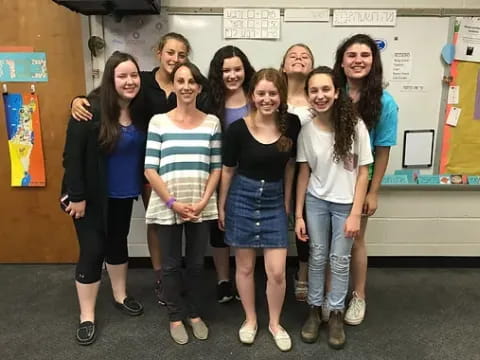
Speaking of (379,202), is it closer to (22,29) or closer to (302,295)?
(302,295)

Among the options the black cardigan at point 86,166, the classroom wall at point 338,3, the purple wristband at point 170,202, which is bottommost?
the purple wristband at point 170,202

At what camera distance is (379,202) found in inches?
109

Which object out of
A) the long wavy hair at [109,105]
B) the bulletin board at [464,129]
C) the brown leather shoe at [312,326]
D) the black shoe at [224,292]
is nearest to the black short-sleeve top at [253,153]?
the long wavy hair at [109,105]

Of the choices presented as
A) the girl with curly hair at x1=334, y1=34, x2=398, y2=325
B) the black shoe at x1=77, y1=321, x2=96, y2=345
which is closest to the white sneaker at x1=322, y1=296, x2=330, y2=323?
the girl with curly hair at x1=334, y1=34, x2=398, y2=325

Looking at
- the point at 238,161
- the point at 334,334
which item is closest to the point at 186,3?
the point at 238,161

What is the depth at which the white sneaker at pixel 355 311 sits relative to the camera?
2.17 m

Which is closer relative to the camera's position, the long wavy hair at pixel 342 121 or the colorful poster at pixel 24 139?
the long wavy hair at pixel 342 121

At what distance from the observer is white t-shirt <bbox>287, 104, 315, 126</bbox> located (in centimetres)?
191

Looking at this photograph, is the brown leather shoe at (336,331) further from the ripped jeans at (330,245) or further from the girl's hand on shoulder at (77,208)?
the girl's hand on shoulder at (77,208)

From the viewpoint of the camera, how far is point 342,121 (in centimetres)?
179

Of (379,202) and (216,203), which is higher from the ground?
(216,203)

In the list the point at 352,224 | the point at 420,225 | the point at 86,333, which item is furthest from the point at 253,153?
the point at 420,225

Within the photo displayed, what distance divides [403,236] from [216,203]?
155 centimetres

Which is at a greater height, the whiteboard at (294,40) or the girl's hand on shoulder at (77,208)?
the whiteboard at (294,40)
